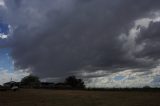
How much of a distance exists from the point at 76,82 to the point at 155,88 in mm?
58751

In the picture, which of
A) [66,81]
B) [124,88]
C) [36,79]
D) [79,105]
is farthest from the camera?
[36,79]

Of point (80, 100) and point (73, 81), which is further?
point (73, 81)

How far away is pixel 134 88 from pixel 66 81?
5403 centimetres

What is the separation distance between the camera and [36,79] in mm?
161875

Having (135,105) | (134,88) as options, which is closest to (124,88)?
(134,88)

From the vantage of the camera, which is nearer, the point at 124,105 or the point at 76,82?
the point at 124,105

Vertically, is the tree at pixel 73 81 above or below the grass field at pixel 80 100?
above

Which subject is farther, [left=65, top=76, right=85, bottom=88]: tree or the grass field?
[left=65, top=76, right=85, bottom=88]: tree

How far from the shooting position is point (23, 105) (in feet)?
130

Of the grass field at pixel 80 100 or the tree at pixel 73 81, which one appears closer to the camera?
the grass field at pixel 80 100

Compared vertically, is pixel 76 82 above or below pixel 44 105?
above

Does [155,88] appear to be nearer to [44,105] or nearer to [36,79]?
[44,105]

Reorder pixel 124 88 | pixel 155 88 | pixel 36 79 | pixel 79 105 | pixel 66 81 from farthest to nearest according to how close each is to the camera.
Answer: pixel 36 79 < pixel 66 81 < pixel 124 88 < pixel 155 88 < pixel 79 105

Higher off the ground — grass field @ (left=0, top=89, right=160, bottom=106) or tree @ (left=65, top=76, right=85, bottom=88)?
tree @ (left=65, top=76, right=85, bottom=88)
